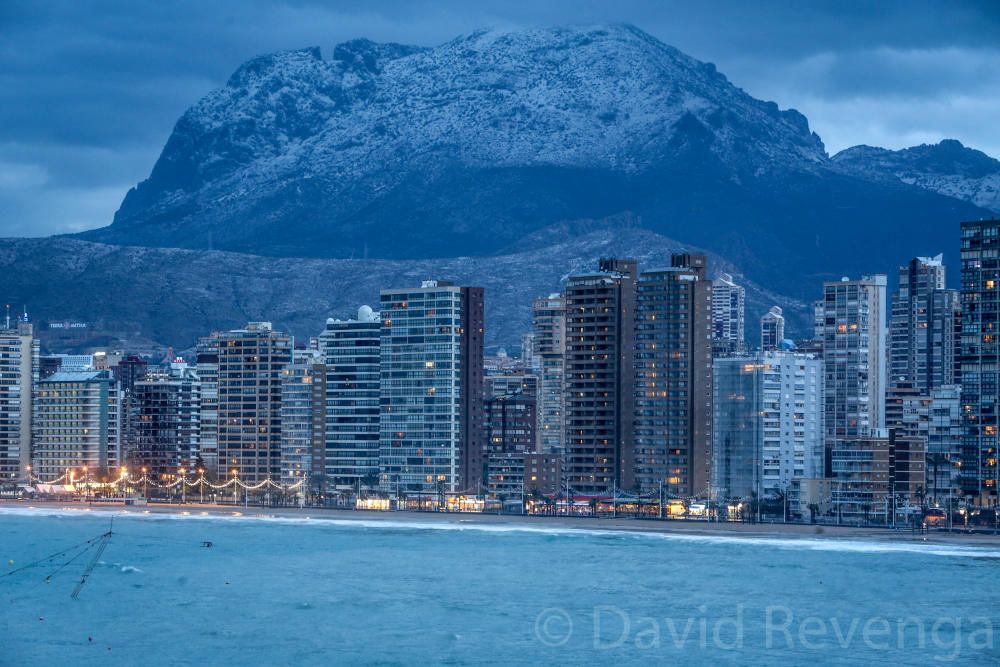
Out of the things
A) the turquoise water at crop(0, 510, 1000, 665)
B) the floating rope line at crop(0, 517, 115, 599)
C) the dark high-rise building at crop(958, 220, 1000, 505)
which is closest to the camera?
Result: the turquoise water at crop(0, 510, 1000, 665)

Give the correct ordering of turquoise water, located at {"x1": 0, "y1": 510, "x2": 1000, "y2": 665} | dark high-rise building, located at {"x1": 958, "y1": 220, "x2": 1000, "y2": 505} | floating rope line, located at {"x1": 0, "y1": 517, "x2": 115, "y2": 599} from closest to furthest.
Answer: turquoise water, located at {"x1": 0, "y1": 510, "x2": 1000, "y2": 665}
floating rope line, located at {"x1": 0, "y1": 517, "x2": 115, "y2": 599}
dark high-rise building, located at {"x1": 958, "y1": 220, "x2": 1000, "y2": 505}

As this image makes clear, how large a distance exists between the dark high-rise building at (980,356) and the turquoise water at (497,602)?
78.2ft

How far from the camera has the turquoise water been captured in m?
110

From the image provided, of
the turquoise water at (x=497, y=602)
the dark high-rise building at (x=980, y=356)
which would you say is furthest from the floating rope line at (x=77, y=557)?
the dark high-rise building at (x=980, y=356)

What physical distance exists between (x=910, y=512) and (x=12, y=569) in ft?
313

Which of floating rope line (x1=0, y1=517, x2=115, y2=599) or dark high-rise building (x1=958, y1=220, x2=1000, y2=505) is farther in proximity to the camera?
dark high-rise building (x1=958, y1=220, x2=1000, y2=505)

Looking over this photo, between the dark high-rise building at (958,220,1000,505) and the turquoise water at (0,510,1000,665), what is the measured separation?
78.2 feet

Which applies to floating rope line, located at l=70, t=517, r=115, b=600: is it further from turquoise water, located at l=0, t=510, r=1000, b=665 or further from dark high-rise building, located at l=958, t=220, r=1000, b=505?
dark high-rise building, located at l=958, t=220, r=1000, b=505

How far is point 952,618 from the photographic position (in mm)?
125625

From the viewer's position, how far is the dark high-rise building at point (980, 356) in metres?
194

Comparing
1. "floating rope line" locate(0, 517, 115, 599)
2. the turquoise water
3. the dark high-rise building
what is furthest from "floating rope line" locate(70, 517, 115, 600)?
the dark high-rise building

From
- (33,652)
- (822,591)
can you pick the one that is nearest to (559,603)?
(822,591)

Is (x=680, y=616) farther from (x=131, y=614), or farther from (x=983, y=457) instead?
(x=983, y=457)

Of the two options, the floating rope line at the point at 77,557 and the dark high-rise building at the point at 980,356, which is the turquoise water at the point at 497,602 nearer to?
the floating rope line at the point at 77,557
